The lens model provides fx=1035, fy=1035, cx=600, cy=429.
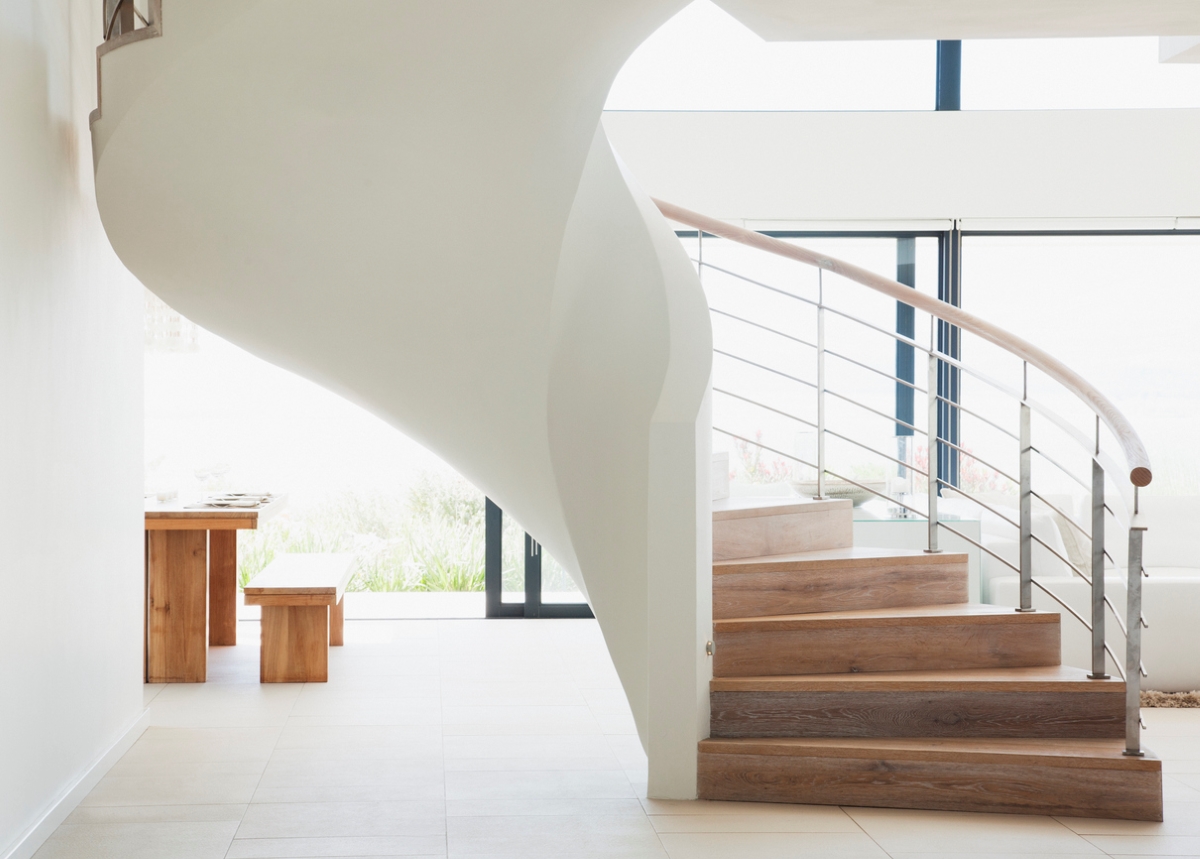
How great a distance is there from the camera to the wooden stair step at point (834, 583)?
3580mm

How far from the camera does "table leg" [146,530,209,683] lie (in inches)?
184

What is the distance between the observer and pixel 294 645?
464cm

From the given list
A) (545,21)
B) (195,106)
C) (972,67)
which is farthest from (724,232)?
(972,67)

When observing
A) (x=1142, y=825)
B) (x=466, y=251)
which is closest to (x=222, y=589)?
(x=466, y=251)

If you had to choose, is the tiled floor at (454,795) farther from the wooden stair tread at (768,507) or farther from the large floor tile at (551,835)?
the wooden stair tread at (768,507)

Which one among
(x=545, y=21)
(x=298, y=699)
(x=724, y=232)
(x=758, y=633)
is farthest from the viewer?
(x=298, y=699)

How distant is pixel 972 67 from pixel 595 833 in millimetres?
5357

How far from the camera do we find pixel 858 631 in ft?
11.3

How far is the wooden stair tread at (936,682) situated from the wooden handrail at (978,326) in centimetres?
68

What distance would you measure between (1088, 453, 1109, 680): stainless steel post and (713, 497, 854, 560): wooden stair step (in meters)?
1.00

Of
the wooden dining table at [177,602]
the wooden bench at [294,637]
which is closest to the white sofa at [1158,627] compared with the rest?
the wooden bench at [294,637]

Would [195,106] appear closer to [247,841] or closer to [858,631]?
[247,841]

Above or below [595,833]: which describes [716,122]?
above

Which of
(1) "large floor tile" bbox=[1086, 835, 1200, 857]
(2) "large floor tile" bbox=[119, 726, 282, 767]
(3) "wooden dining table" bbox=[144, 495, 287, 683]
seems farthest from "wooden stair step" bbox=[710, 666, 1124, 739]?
(3) "wooden dining table" bbox=[144, 495, 287, 683]
